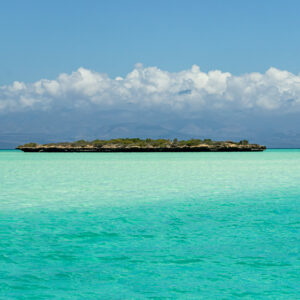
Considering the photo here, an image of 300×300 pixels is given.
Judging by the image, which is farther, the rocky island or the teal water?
the rocky island

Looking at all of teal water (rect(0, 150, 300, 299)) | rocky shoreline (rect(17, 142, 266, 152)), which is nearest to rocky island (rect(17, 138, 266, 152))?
rocky shoreline (rect(17, 142, 266, 152))

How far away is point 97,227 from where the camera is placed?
49.0 ft

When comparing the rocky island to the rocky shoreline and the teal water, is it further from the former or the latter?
the teal water

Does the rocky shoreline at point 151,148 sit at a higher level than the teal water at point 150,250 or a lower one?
higher

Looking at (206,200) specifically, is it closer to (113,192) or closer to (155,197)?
(155,197)

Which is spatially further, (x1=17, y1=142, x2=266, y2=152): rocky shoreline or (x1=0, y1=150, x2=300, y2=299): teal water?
(x1=17, y1=142, x2=266, y2=152): rocky shoreline

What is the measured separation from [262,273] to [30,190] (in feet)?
71.7

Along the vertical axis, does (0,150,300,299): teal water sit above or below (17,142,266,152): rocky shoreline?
below

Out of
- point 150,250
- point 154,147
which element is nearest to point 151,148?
point 154,147

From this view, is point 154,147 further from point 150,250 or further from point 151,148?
point 150,250

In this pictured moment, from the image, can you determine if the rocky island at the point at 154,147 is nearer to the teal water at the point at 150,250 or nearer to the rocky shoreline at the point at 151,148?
the rocky shoreline at the point at 151,148

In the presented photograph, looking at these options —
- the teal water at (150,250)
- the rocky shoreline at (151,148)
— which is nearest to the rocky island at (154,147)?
the rocky shoreline at (151,148)

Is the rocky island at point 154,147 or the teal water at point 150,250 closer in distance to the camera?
the teal water at point 150,250

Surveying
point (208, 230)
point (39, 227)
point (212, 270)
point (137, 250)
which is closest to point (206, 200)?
point (208, 230)
